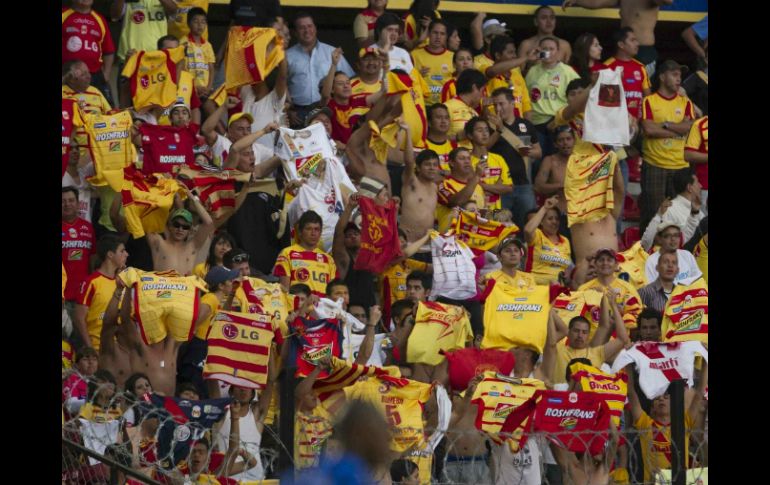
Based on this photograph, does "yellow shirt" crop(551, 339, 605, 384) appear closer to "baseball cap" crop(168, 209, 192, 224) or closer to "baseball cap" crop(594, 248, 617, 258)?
"baseball cap" crop(594, 248, 617, 258)

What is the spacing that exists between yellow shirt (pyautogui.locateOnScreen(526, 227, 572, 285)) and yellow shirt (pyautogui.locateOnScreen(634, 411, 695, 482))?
2734 millimetres

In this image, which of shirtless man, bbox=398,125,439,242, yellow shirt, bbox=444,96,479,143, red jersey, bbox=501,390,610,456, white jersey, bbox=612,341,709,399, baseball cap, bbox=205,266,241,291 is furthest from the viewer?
yellow shirt, bbox=444,96,479,143

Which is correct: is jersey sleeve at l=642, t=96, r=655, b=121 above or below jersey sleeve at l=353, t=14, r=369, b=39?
below

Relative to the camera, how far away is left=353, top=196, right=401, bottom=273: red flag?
42.4 ft

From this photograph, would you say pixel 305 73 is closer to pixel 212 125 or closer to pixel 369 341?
pixel 212 125

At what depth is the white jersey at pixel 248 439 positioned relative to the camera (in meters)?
9.40

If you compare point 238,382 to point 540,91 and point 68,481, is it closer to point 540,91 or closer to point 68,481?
point 68,481

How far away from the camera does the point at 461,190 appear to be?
45.6 ft

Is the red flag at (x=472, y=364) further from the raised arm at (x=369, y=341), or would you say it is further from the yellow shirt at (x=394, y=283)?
the yellow shirt at (x=394, y=283)

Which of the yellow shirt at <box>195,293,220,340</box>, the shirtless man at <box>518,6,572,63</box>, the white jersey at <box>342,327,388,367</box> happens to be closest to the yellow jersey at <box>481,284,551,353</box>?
the white jersey at <box>342,327,388,367</box>

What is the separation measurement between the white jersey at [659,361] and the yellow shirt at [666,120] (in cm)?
430

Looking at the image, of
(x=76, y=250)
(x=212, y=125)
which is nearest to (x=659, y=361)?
(x=76, y=250)

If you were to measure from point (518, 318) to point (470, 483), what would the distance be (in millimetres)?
2342

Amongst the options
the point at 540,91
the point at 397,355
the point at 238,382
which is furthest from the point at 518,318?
the point at 540,91
